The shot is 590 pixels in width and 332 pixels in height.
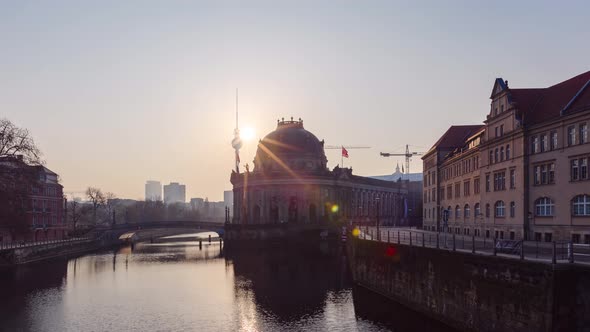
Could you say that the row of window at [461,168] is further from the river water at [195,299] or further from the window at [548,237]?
the river water at [195,299]

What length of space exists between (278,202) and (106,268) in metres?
71.0

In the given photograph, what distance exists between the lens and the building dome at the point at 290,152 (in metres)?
161

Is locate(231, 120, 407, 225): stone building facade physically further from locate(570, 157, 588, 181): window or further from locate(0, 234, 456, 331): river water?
locate(570, 157, 588, 181): window

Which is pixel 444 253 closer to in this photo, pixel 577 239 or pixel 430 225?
pixel 577 239

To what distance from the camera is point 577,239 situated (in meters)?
50.2

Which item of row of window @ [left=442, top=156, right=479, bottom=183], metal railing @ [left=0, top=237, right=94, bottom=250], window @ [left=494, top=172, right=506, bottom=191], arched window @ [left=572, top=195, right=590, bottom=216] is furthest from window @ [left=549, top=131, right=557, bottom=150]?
metal railing @ [left=0, top=237, right=94, bottom=250]

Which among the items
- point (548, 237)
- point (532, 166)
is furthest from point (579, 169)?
point (548, 237)

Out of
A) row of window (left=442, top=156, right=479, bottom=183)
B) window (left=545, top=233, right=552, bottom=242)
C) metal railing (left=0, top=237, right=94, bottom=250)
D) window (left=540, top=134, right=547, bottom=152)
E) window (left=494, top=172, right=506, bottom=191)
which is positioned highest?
window (left=540, top=134, right=547, bottom=152)

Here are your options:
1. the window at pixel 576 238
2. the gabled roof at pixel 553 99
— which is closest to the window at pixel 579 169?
the gabled roof at pixel 553 99

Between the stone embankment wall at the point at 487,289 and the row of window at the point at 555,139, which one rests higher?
the row of window at the point at 555,139

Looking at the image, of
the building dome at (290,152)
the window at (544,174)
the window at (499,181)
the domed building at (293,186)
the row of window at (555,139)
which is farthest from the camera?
the building dome at (290,152)

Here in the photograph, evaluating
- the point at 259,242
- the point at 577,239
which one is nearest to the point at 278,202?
the point at 259,242

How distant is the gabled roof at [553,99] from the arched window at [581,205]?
24.2 ft

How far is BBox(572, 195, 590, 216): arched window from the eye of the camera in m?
49.1
